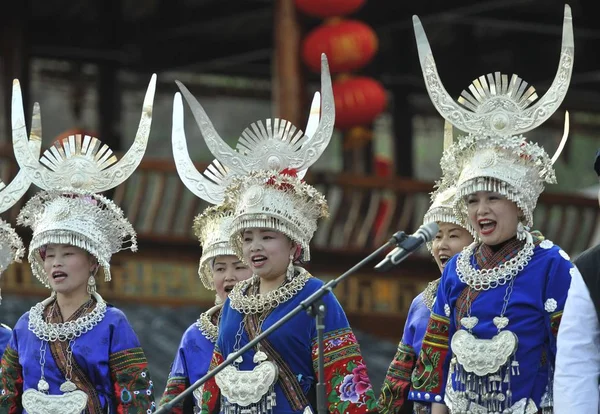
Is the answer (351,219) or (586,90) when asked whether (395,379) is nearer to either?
(351,219)

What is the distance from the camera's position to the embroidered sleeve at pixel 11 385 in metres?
6.95

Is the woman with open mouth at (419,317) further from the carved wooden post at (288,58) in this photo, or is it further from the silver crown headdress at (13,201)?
the carved wooden post at (288,58)

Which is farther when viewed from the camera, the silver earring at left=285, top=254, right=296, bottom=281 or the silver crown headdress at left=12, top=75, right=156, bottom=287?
the silver crown headdress at left=12, top=75, right=156, bottom=287

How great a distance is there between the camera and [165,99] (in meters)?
16.1

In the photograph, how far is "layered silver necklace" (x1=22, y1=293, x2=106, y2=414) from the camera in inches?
268

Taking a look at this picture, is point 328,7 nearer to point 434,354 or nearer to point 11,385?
point 11,385

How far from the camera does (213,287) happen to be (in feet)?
25.9

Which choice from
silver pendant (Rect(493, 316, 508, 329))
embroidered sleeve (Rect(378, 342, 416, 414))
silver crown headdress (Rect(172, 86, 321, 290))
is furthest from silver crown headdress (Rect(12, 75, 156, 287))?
silver pendant (Rect(493, 316, 508, 329))

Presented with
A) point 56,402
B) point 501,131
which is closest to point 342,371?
point 501,131

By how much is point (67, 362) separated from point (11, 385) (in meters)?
0.27

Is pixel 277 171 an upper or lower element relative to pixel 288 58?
lower

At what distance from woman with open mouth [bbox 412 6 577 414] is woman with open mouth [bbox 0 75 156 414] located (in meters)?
1.22

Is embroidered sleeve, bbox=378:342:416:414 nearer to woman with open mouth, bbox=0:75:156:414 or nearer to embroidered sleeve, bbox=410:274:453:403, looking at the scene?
embroidered sleeve, bbox=410:274:453:403

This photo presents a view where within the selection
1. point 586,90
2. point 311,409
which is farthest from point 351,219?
point 311,409
